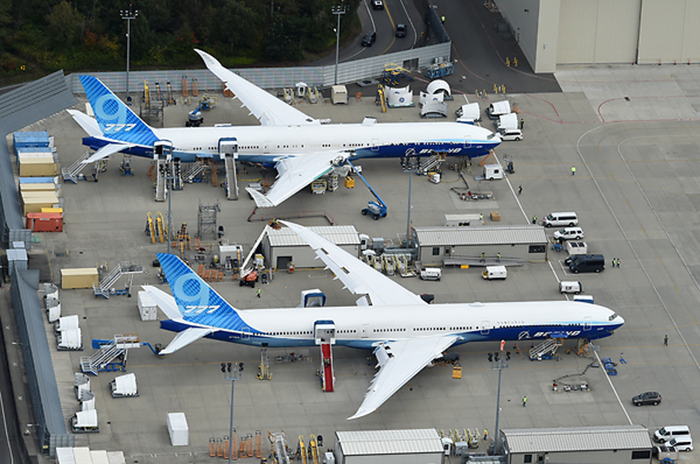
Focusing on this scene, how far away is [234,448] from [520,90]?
7848cm

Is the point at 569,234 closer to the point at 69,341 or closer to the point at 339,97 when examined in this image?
the point at 339,97

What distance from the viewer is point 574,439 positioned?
128 meters

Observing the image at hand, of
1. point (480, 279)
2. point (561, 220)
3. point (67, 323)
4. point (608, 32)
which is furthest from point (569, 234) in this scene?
point (67, 323)

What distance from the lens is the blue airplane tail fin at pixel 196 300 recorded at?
132 metres

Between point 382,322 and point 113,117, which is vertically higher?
point 113,117

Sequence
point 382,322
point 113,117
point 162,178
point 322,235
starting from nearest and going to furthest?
point 382,322 < point 322,235 < point 113,117 < point 162,178

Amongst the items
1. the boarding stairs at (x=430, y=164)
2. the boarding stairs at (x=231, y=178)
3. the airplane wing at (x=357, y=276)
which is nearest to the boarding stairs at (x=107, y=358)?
the airplane wing at (x=357, y=276)

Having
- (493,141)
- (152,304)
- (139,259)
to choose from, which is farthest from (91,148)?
(493,141)

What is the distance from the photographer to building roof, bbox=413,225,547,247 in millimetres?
156375

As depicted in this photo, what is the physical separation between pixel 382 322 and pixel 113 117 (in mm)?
42986

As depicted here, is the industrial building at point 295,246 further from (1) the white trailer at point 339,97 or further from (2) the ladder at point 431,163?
(1) the white trailer at point 339,97

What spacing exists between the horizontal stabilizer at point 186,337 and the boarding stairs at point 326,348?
30.1 feet

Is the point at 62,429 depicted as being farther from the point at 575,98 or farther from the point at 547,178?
the point at 575,98

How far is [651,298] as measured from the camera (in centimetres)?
15338
